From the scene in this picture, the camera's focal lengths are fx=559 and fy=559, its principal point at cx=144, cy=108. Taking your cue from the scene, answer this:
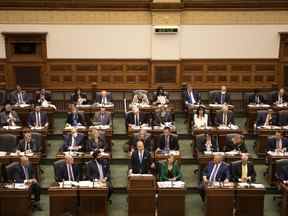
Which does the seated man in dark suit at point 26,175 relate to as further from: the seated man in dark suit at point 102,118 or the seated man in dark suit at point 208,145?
the seated man in dark suit at point 208,145

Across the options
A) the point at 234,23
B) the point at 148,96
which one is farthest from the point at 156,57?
the point at 234,23

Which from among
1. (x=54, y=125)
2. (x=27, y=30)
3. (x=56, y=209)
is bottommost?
(x=56, y=209)

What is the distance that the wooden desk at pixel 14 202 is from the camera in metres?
10.5

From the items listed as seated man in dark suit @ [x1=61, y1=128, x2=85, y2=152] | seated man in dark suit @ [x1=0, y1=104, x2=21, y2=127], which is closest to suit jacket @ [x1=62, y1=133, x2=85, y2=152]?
seated man in dark suit @ [x1=61, y1=128, x2=85, y2=152]

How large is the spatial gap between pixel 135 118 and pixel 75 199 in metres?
4.04

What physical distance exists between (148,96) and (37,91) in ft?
10.9

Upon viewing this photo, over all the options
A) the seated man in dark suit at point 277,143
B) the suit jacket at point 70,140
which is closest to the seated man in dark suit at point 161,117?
the suit jacket at point 70,140

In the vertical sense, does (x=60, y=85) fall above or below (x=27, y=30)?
below

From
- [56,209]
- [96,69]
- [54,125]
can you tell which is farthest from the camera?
[96,69]

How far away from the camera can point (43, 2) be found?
17.3 meters

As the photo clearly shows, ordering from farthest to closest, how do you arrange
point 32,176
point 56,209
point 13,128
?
point 13,128 < point 32,176 < point 56,209

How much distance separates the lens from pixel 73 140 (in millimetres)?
12734

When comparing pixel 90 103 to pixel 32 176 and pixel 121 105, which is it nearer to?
pixel 121 105

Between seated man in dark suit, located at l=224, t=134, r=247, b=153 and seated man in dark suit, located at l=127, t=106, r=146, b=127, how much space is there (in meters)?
2.45
